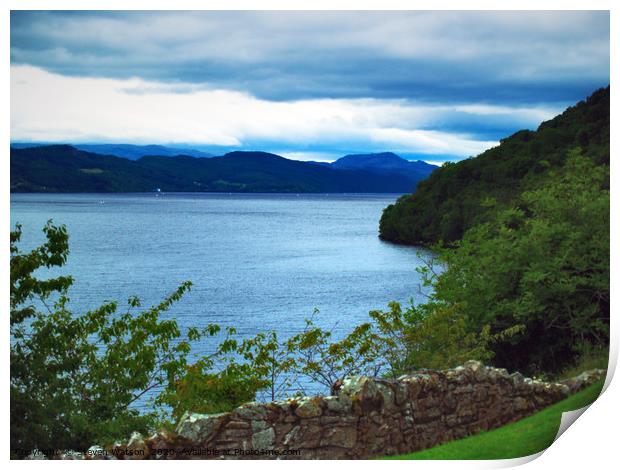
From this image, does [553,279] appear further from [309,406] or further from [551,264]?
[309,406]

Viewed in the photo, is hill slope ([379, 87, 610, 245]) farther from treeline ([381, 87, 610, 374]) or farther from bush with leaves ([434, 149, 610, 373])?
bush with leaves ([434, 149, 610, 373])

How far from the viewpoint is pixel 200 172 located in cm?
1555

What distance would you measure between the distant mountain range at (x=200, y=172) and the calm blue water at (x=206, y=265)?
1.26 ft

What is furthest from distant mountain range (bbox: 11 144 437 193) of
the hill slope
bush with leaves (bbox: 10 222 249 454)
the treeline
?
the treeline

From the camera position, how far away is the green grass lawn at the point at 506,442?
827cm

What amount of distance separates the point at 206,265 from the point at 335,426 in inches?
562

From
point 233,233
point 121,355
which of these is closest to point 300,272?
point 233,233

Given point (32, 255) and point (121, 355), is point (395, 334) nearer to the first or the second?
point (121, 355)

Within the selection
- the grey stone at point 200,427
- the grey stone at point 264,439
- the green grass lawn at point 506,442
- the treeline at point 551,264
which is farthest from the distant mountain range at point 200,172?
the green grass lawn at point 506,442

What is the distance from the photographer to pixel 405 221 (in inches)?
2192

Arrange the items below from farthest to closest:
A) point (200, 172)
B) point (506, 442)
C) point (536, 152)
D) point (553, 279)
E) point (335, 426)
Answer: point (200, 172) → point (536, 152) → point (553, 279) → point (506, 442) → point (335, 426)

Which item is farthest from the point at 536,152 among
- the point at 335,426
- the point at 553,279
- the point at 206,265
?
the point at 206,265

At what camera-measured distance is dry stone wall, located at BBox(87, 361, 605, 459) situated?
8.00m

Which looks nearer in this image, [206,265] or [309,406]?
[309,406]
